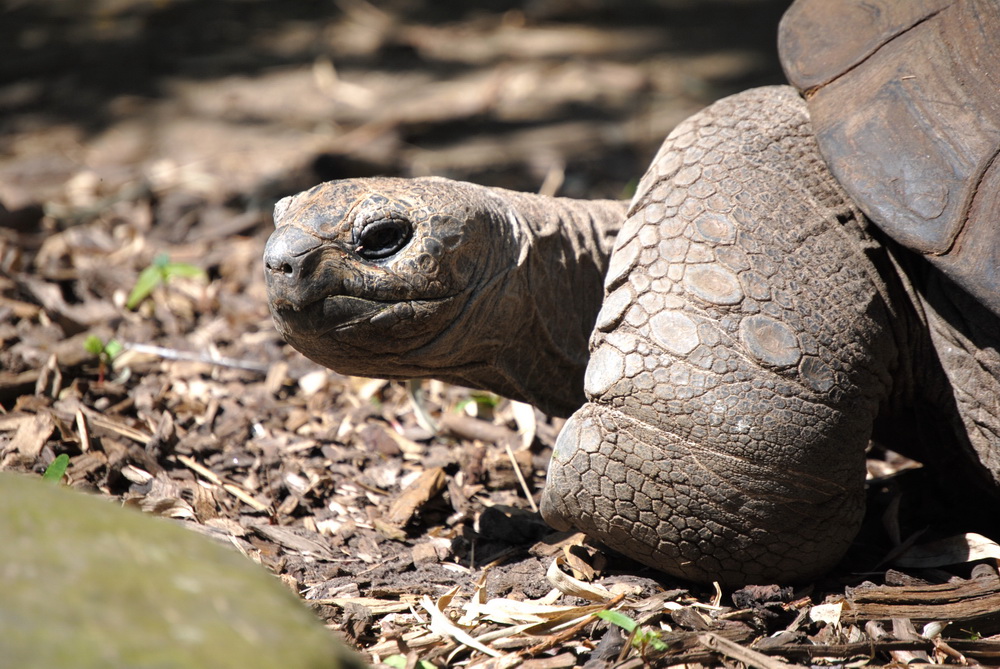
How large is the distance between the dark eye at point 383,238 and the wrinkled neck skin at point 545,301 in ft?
0.97

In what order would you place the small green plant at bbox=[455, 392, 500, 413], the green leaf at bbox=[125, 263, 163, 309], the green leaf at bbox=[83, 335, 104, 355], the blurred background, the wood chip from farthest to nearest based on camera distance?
the blurred background → the green leaf at bbox=[125, 263, 163, 309] → the small green plant at bbox=[455, 392, 500, 413] → the green leaf at bbox=[83, 335, 104, 355] → the wood chip

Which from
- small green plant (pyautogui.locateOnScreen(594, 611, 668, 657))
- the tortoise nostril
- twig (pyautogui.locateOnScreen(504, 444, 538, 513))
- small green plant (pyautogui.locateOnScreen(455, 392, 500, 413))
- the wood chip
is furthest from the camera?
small green plant (pyautogui.locateOnScreen(455, 392, 500, 413))

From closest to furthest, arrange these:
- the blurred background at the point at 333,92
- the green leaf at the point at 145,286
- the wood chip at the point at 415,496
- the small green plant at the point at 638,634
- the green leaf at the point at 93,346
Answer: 1. the small green plant at the point at 638,634
2. the wood chip at the point at 415,496
3. the green leaf at the point at 93,346
4. the green leaf at the point at 145,286
5. the blurred background at the point at 333,92

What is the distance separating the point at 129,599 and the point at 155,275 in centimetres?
315

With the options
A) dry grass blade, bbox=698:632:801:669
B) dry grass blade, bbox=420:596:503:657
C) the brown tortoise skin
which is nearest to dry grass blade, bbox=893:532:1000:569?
the brown tortoise skin

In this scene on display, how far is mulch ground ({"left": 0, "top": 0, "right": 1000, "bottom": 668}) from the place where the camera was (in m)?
2.47

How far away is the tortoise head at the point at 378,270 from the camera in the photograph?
2.37 metres

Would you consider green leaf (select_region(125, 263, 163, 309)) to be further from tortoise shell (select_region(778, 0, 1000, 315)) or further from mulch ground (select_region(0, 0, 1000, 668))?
tortoise shell (select_region(778, 0, 1000, 315))

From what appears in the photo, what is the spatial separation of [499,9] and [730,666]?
731 cm

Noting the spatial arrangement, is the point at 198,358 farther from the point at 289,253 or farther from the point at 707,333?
the point at 707,333

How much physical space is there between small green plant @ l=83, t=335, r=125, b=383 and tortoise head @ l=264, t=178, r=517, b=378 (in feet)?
4.67

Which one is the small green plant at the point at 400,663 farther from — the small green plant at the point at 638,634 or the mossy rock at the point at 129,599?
the mossy rock at the point at 129,599

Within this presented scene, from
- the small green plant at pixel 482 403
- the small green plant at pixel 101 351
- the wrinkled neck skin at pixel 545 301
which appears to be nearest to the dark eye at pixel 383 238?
the wrinkled neck skin at pixel 545 301

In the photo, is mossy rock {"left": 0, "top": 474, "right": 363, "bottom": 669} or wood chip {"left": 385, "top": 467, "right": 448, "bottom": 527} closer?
mossy rock {"left": 0, "top": 474, "right": 363, "bottom": 669}
